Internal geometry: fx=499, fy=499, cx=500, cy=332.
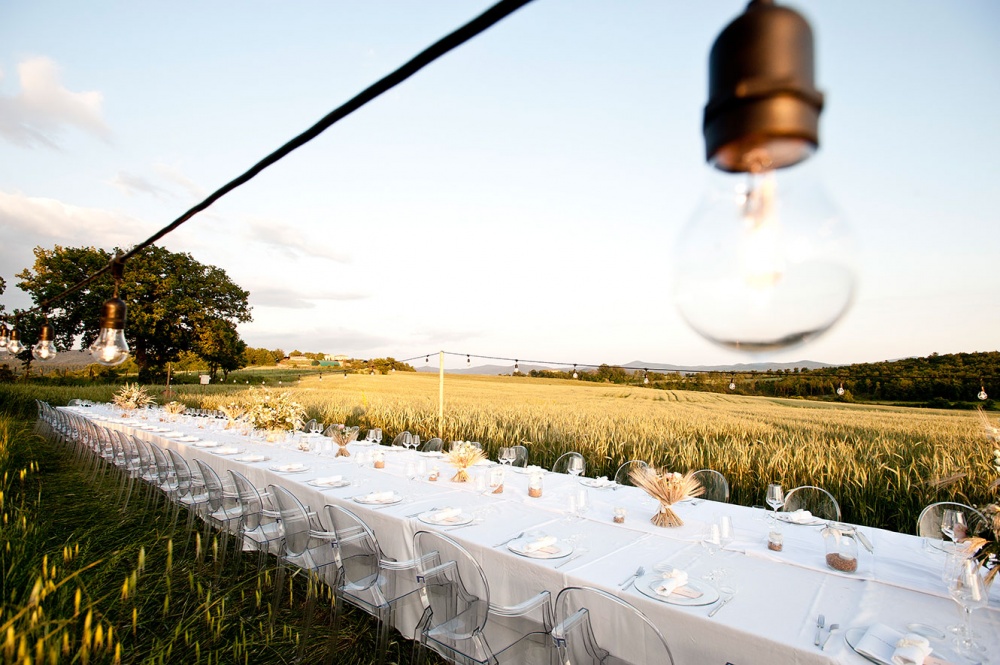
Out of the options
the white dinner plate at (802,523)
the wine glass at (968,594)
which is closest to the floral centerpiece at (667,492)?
the white dinner plate at (802,523)

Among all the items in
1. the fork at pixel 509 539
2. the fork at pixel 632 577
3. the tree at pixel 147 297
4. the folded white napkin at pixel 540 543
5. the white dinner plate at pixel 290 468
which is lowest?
the white dinner plate at pixel 290 468

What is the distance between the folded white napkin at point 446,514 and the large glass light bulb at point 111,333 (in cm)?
274

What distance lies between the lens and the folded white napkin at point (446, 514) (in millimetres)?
3631

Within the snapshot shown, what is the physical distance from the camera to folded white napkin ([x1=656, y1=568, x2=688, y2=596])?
245 cm

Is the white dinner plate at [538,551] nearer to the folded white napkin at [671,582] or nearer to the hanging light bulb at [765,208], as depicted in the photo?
the folded white napkin at [671,582]

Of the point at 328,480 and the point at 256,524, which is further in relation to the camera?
the point at 256,524

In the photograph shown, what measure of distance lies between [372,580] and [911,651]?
295cm

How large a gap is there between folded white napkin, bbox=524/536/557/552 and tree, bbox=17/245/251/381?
22872 mm

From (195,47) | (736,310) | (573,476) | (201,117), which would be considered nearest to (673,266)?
(736,310)

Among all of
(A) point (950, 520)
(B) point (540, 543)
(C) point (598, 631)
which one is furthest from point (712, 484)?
(C) point (598, 631)

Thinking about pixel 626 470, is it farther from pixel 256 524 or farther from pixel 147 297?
pixel 147 297

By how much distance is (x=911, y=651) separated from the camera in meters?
1.91

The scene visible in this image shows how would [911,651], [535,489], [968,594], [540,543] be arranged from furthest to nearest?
[535,489], [540,543], [968,594], [911,651]

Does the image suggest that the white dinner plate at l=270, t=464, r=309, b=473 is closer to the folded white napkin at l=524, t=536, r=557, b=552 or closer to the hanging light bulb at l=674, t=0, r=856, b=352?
the folded white napkin at l=524, t=536, r=557, b=552
